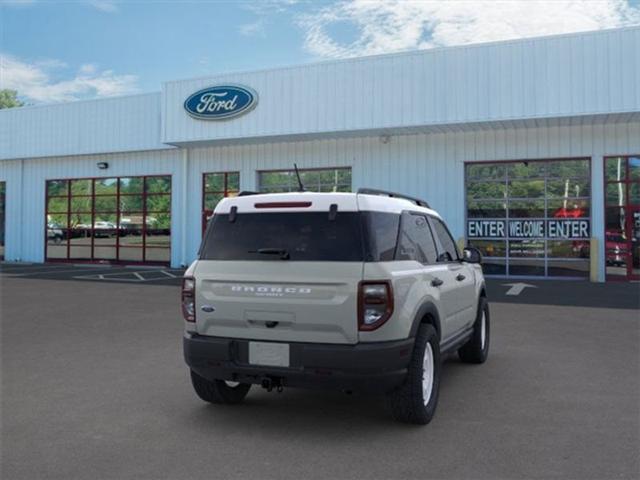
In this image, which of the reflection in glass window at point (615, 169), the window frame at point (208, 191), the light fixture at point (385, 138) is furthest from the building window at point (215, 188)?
→ the reflection in glass window at point (615, 169)

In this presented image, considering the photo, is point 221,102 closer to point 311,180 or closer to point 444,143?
point 311,180

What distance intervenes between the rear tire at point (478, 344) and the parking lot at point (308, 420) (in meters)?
0.15

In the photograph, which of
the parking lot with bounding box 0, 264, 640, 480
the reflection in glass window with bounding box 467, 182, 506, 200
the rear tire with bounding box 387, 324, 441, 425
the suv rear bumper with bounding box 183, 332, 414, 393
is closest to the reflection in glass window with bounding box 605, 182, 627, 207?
the reflection in glass window with bounding box 467, 182, 506, 200

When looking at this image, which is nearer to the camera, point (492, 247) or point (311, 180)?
point (492, 247)

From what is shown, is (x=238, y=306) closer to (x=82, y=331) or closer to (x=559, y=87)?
(x=82, y=331)

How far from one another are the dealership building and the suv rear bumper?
13568 millimetres

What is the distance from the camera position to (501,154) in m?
17.9

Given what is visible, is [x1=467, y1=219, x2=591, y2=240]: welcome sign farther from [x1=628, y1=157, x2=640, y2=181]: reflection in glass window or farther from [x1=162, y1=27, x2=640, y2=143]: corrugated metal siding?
[x1=162, y1=27, x2=640, y2=143]: corrugated metal siding

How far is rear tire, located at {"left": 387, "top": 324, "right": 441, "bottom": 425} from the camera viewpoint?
4457mm

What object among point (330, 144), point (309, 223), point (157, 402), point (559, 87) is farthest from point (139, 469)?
point (330, 144)

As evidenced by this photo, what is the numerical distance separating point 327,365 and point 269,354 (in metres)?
0.46

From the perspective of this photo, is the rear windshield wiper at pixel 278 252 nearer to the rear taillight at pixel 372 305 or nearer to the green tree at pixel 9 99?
the rear taillight at pixel 372 305

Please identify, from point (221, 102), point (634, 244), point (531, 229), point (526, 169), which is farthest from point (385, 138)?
point (634, 244)

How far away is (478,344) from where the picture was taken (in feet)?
22.2
